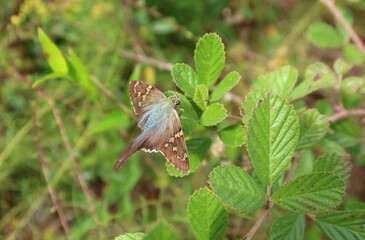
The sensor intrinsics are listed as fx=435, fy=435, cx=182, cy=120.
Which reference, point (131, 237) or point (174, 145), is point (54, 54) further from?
point (131, 237)

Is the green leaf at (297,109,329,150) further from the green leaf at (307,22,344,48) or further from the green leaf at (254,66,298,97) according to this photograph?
the green leaf at (307,22,344,48)

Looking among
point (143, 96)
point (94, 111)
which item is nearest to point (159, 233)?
point (143, 96)

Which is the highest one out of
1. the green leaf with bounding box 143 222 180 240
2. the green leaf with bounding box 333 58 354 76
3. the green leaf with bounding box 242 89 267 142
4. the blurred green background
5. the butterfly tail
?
the green leaf with bounding box 143 222 180 240

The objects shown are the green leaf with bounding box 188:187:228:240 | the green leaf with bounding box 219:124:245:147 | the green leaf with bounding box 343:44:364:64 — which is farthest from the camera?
the green leaf with bounding box 343:44:364:64

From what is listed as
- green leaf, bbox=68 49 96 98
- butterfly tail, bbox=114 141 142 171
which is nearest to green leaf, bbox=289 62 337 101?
butterfly tail, bbox=114 141 142 171

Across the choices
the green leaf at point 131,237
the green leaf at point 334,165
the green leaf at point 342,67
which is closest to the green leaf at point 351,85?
the green leaf at point 342,67

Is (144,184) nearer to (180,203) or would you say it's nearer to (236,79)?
(180,203)
